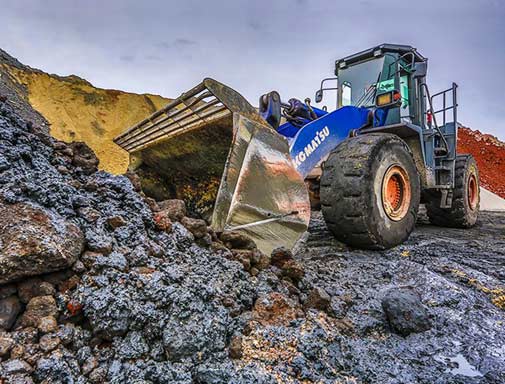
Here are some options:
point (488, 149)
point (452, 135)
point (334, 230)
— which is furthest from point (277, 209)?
point (488, 149)

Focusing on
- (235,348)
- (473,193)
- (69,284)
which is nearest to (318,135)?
(235,348)

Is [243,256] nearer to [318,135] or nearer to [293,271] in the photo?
[293,271]

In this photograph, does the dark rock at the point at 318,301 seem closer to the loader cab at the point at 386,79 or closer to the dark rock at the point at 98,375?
the dark rock at the point at 98,375

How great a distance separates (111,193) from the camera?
1.78 meters

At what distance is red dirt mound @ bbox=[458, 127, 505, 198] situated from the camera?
18.6m

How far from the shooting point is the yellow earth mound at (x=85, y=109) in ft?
33.9

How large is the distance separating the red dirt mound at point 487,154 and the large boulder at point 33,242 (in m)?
20.7

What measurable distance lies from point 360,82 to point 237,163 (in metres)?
3.04

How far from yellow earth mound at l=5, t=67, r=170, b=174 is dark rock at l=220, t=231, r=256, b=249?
324 inches

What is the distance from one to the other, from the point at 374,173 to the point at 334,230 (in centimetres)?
56

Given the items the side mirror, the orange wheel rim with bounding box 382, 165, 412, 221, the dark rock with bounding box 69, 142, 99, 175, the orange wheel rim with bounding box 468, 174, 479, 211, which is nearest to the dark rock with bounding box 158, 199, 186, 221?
the dark rock with bounding box 69, 142, 99, 175

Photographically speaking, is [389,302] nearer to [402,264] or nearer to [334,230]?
[402,264]

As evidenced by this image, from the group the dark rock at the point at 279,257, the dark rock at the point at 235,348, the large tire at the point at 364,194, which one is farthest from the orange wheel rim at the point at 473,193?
the dark rock at the point at 235,348

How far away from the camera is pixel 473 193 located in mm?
5480
